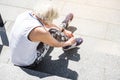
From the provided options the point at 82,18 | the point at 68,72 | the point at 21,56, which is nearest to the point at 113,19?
the point at 82,18

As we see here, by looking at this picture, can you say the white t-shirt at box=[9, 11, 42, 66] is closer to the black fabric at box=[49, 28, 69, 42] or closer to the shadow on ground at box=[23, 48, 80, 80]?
the shadow on ground at box=[23, 48, 80, 80]

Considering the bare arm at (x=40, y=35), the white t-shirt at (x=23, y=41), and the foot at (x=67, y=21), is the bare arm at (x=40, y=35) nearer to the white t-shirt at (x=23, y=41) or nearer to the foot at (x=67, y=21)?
the white t-shirt at (x=23, y=41)

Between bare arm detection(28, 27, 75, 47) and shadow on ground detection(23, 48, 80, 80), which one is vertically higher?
bare arm detection(28, 27, 75, 47)

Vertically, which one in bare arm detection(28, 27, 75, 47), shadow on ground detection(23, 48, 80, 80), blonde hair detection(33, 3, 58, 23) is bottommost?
shadow on ground detection(23, 48, 80, 80)

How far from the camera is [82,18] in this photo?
5.48 metres

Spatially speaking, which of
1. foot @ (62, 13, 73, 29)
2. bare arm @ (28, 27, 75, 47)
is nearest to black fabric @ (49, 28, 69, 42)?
bare arm @ (28, 27, 75, 47)

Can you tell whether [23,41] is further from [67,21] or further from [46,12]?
[67,21]

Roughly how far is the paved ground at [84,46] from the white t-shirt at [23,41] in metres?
0.24

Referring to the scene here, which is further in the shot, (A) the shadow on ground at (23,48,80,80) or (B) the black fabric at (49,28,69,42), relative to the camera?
(B) the black fabric at (49,28,69,42)

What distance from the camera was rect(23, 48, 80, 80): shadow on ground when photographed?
3699mm

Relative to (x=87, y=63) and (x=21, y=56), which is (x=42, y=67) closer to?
(x=21, y=56)

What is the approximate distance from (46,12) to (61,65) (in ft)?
3.04

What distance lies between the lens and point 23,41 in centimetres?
342

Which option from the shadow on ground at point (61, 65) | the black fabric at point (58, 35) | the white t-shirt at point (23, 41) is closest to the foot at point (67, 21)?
the black fabric at point (58, 35)
